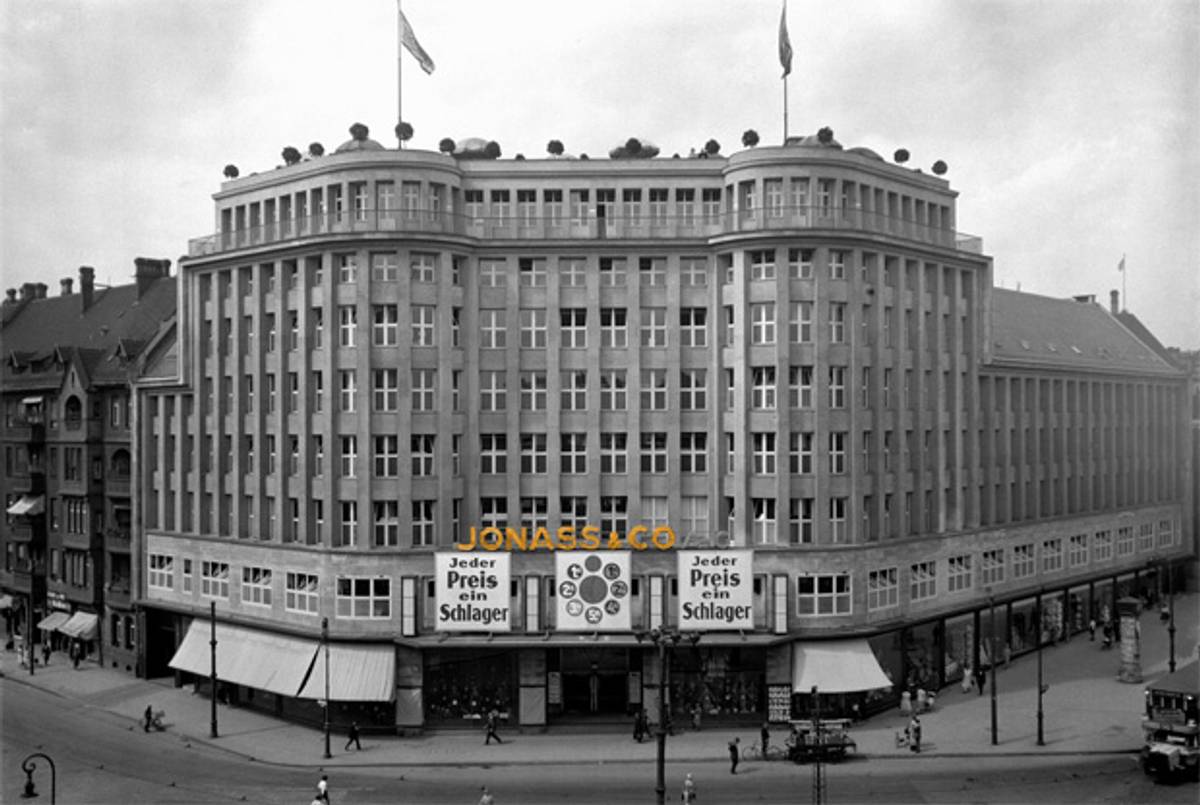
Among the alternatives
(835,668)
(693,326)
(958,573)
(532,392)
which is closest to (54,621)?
(532,392)

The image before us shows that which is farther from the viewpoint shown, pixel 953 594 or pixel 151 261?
pixel 151 261

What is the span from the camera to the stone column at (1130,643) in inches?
2360

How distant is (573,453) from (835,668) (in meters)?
16.5

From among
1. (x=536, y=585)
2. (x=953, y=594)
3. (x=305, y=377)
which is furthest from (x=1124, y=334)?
(x=305, y=377)

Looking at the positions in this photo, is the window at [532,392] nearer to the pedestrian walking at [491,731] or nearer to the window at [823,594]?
the pedestrian walking at [491,731]

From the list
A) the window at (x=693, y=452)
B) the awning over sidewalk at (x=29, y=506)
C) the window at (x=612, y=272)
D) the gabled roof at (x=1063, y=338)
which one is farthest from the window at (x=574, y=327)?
the awning over sidewalk at (x=29, y=506)

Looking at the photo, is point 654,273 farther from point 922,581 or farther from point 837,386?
point 922,581

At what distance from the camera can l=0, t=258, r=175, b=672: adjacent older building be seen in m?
70.0

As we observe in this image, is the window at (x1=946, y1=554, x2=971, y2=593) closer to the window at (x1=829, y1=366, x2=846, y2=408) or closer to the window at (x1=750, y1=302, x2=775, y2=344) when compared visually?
the window at (x1=829, y1=366, x2=846, y2=408)

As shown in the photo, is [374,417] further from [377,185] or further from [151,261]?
[151,261]

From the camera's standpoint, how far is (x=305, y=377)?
56281 mm

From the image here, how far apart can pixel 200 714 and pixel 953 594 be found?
41027mm

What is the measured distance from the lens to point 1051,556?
72.6 m

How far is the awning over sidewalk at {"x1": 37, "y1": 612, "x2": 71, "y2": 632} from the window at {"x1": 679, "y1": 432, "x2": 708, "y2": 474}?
44.0 m
